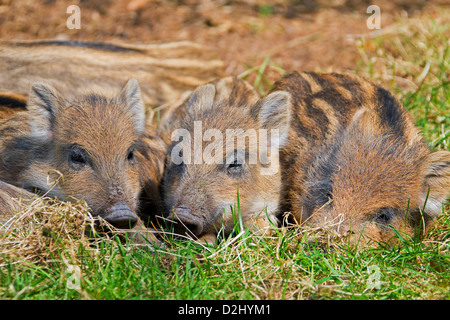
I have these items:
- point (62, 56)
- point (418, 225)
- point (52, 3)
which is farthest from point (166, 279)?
point (52, 3)

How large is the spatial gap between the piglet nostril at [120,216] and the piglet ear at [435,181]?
2.01 m

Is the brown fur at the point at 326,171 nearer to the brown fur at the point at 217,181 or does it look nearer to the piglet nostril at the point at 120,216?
the brown fur at the point at 217,181

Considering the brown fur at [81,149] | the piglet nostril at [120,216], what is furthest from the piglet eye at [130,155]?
the piglet nostril at [120,216]

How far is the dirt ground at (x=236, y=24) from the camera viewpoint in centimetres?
721

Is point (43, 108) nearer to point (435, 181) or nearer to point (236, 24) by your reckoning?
point (435, 181)

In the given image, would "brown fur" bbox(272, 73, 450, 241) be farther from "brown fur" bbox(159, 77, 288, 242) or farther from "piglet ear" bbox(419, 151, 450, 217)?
"brown fur" bbox(159, 77, 288, 242)

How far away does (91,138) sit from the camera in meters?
4.04

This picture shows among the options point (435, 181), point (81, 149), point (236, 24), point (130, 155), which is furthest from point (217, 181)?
point (236, 24)

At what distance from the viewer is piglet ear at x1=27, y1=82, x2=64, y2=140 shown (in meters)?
4.25

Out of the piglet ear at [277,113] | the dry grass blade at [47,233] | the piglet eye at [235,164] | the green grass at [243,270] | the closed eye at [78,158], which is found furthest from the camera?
the piglet ear at [277,113]

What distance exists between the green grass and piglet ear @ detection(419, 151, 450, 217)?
0.17 metres
